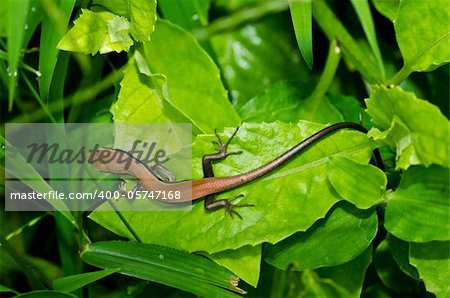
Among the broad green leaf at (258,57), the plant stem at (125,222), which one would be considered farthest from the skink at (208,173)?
the broad green leaf at (258,57)

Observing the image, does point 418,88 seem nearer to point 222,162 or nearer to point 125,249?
point 222,162

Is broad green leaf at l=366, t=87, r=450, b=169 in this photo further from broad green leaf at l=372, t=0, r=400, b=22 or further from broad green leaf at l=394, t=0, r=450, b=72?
broad green leaf at l=372, t=0, r=400, b=22

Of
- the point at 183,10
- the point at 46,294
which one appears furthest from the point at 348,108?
the point at 46,294

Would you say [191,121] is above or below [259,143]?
above

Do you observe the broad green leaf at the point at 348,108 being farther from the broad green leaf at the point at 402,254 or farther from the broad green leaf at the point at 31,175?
the broad green leaf at the point at 31,175

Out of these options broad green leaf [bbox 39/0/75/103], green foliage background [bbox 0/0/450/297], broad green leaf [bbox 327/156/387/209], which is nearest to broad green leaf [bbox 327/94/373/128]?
green foliage background [bbox 0/0/450/297]

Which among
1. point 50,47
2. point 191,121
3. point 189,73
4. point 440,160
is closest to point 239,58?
point 189,73

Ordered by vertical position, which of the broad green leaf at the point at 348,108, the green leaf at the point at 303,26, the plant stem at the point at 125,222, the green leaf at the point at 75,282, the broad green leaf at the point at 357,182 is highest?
the green leaf at the point at 303,26
